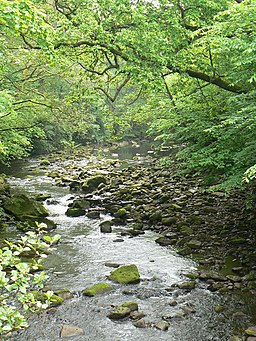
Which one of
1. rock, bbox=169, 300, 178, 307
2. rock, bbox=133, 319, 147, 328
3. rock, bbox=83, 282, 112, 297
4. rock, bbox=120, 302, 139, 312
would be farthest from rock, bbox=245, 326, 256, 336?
rock, bbox=83, 282, 112, 297

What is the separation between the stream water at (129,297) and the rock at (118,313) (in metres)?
0.10

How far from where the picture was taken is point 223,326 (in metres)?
5.57

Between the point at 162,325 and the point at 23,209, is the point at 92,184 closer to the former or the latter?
the point at 23,209

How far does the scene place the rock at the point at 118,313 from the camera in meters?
5.89

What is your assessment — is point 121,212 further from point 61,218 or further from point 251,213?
point 251,213

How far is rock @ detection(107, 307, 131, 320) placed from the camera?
589 cm

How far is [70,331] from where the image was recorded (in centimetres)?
546

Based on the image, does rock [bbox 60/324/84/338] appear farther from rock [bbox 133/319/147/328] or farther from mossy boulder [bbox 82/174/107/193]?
mossy boulder [bbox 82/174/107/193]

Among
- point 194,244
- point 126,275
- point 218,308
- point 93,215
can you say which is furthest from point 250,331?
point 93,215

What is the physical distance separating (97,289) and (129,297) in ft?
2.26

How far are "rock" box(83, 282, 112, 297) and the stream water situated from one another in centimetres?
12

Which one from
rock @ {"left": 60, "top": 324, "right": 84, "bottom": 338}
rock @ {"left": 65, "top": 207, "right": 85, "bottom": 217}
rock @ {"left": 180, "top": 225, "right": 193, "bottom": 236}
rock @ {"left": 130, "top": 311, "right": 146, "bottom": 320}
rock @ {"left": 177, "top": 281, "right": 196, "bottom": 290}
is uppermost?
rock @ {"left": 60, "top": 324, "right": 84, "bottom": 338}

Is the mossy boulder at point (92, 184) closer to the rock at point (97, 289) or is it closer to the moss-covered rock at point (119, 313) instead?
the rock at point (97, 289)

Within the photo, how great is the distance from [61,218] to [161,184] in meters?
5.47
